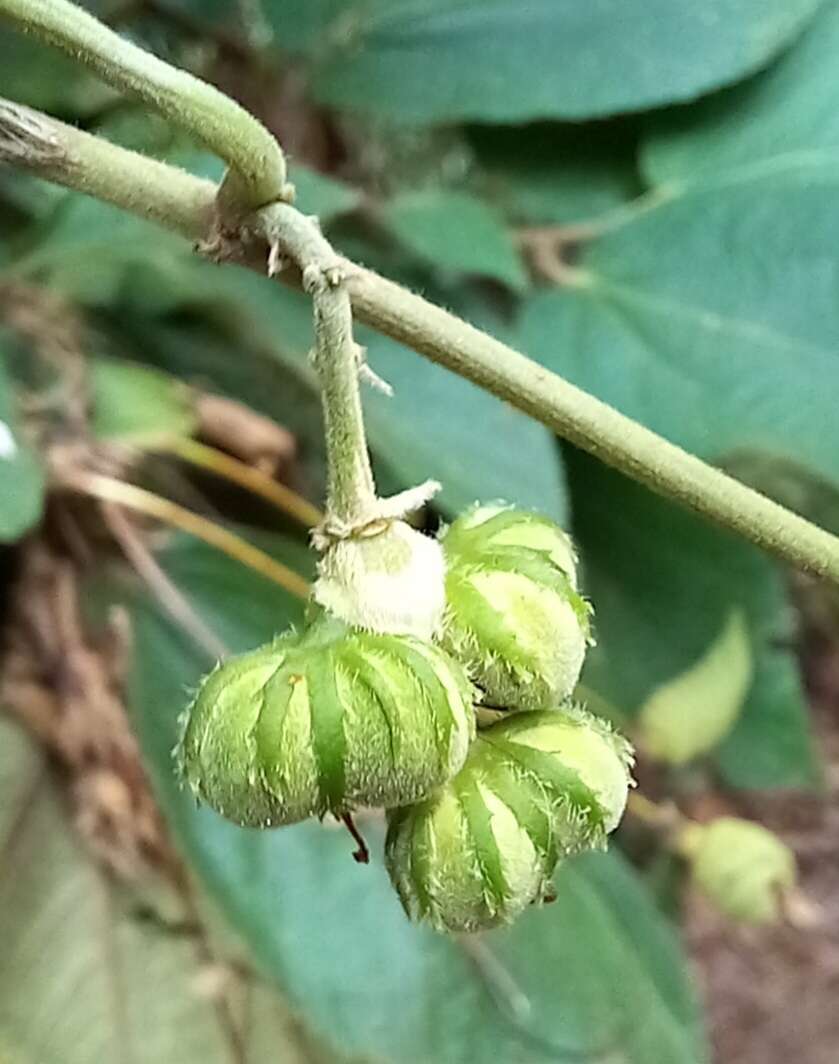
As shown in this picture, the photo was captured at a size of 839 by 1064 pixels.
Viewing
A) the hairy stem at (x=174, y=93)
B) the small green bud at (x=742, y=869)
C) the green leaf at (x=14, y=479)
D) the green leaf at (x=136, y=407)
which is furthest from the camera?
the small green bud at (x=742, y=869)

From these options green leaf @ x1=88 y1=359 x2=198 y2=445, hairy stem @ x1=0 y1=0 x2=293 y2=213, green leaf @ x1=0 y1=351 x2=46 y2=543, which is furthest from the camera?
green leaf @ x1=88 y1=359 x2=198 y2=445

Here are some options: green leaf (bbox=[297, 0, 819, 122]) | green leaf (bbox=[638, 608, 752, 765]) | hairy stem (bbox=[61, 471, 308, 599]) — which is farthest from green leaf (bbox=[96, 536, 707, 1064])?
green leaf (bbox=[297, 0, 819, 122])

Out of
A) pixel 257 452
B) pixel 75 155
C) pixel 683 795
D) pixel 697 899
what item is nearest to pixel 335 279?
pixel 75 155

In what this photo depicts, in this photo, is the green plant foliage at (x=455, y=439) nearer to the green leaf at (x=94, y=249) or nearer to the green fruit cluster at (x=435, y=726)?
the green leaf at (x=94, y=249)

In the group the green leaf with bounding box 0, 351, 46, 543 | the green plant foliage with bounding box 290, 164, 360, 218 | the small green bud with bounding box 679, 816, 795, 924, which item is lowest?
the small green bud with bounding box 679, 816, 795, 924

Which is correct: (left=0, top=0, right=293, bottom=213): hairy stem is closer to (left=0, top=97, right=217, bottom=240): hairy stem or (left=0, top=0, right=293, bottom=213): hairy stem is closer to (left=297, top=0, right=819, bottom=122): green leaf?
(left=0, top=97, right=217, bottom=240): hairy stem

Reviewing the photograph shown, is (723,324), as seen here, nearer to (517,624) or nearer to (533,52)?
(533,52)

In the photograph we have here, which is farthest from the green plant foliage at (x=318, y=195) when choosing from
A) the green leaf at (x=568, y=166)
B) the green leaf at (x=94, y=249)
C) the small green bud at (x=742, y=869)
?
the small green bud at (x=742, y=869)

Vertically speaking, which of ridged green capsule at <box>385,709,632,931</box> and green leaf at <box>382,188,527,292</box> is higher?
green leaf at <box>382,188,527,292</box>
